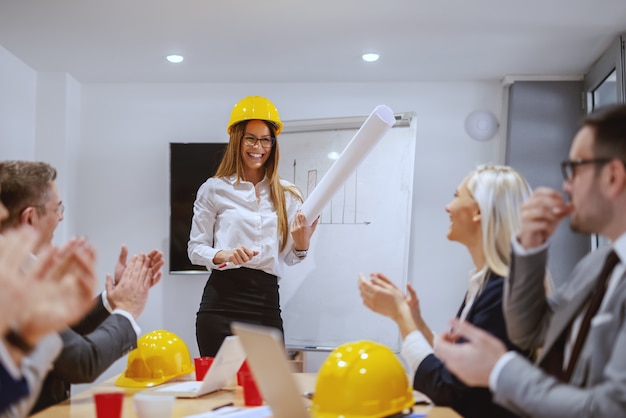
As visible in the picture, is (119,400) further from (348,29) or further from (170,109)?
(170,109)

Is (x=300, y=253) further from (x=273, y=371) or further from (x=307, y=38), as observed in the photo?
(x=273, y=371)

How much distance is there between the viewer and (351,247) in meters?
4.87

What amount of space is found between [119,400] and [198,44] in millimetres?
3294

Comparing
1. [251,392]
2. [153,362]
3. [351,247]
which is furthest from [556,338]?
[351,247]

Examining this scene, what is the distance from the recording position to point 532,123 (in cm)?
515

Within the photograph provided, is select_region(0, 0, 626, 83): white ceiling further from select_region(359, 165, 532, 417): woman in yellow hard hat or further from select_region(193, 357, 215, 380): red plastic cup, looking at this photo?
select_region(193, 357, 215, 380): red plastic cup

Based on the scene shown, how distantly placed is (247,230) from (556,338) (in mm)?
2155

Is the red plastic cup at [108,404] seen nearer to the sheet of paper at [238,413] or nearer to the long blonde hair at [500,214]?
the sheet of paper at [238,413]

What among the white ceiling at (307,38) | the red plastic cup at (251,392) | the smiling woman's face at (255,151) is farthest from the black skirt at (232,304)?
the white ceiling at (307,38)

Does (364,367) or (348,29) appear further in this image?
(348,29)

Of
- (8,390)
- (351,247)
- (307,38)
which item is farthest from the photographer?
(351,247)

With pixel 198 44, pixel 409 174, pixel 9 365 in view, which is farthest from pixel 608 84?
pixel 9 365

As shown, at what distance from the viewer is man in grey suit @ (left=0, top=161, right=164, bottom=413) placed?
1974mm

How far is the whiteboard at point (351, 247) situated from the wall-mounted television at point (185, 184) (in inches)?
28.3
